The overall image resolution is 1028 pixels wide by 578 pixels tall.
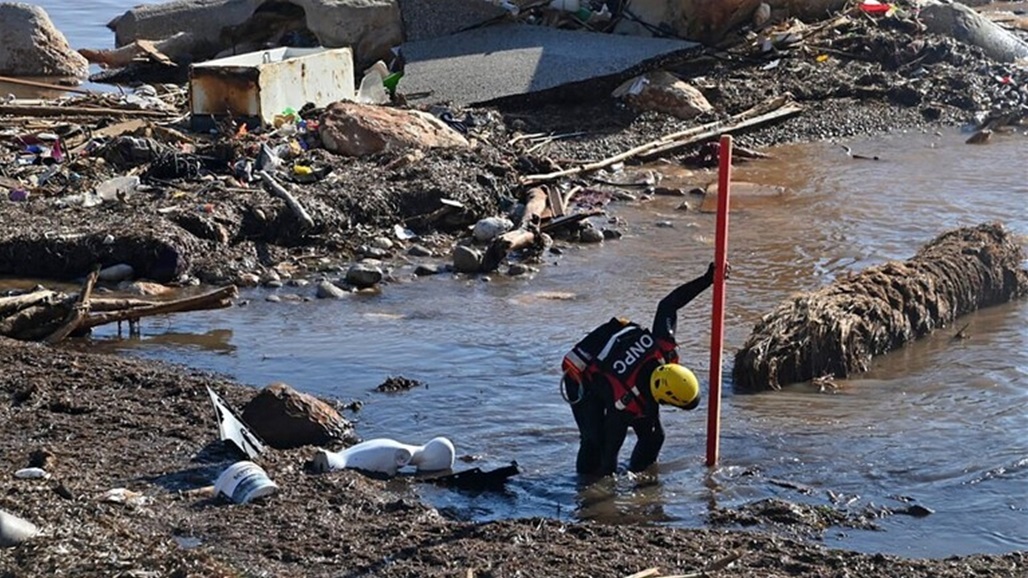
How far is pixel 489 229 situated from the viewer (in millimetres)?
13562

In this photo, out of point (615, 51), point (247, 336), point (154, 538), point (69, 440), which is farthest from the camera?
point (615, 51)

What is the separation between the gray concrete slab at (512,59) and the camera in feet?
59.3

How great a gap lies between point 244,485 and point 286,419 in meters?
1.12

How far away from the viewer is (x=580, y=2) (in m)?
20.0

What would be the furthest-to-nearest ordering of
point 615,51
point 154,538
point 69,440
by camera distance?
point 615,51, point 69,440, point 154,538

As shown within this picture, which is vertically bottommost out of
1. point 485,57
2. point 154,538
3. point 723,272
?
point 154,538

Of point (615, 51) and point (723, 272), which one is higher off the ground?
point (615, 51)

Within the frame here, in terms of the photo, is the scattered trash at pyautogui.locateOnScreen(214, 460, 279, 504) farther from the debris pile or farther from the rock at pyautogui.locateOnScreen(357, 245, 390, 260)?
the rock at pyautogui.locateOnScreen(357, 245, 390, 260)

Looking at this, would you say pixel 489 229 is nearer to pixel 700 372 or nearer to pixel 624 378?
pixel 700 372

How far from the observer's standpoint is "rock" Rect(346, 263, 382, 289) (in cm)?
1233

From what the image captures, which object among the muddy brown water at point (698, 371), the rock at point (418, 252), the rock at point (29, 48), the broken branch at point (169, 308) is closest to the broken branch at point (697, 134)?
the muddy brown water at point (698, 371)

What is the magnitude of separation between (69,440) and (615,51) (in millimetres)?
11488

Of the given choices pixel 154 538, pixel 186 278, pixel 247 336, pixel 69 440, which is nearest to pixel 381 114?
pixel 186 278

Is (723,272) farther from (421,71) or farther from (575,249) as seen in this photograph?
(421,71)
